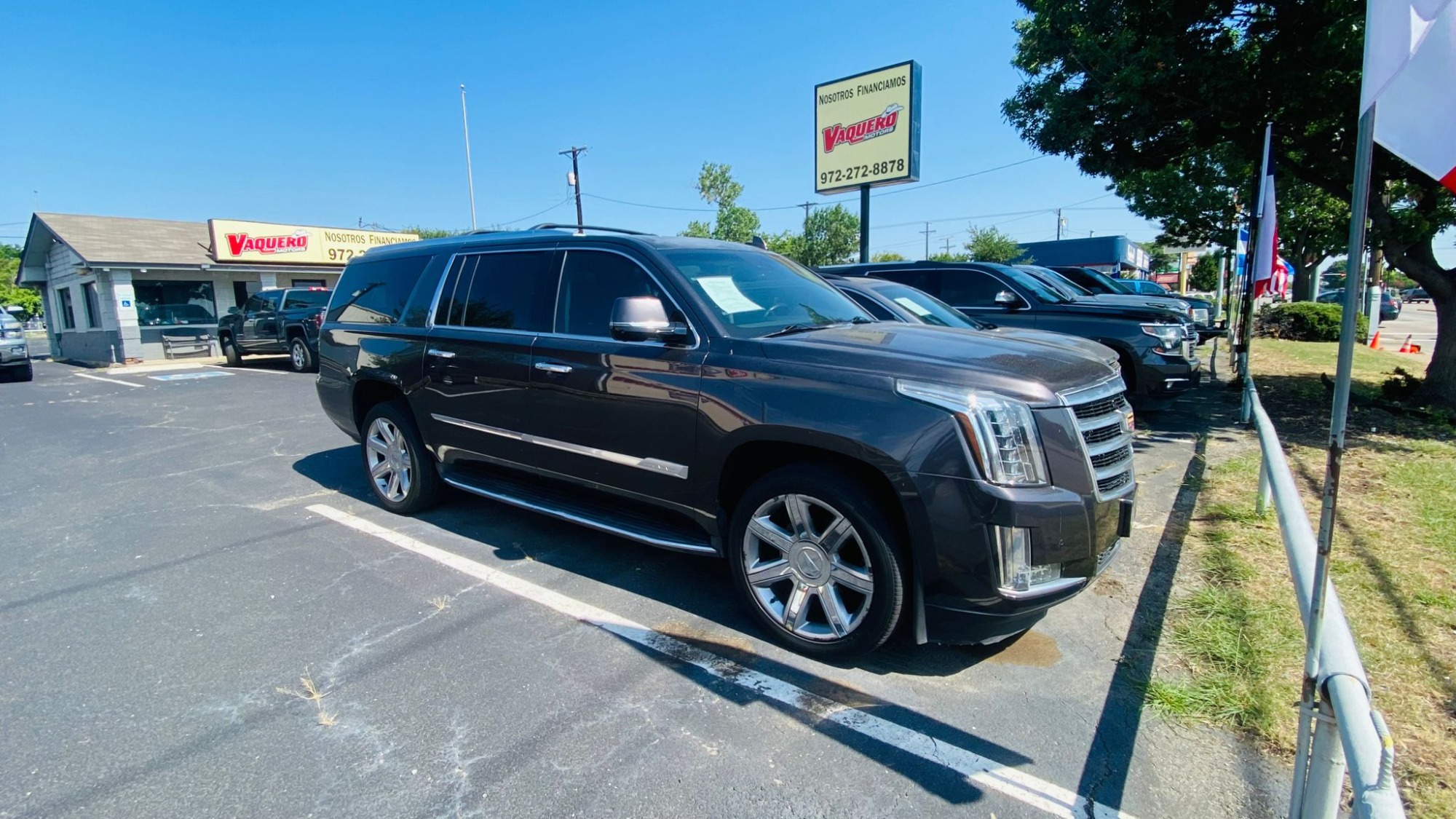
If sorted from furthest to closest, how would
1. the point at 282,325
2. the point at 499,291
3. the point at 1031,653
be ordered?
the point at 282,325, the point at 499,291, the point at 1031,653

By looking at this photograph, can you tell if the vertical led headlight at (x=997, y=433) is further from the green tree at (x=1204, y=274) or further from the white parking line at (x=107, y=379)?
the green tree at (x=1204, y=274)

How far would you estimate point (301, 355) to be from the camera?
16375 millimetres

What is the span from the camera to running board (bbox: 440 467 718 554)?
3.66m

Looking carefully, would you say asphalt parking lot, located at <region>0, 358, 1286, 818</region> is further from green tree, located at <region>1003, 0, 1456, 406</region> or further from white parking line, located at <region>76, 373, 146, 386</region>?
white parking line, located at <region>76, 373, 146, 386</region>

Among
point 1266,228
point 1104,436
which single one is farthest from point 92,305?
point 1266,228

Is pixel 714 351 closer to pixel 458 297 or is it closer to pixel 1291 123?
pixel 458 297

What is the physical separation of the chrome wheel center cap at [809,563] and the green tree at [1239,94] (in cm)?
732

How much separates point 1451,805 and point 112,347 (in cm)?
2714

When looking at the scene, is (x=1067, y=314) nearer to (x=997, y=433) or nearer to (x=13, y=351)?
(x=997, y=433)

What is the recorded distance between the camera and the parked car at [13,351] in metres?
16.0

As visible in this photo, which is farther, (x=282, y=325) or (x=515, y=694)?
(x=282, y=325)

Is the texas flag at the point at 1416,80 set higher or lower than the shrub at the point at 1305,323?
higher

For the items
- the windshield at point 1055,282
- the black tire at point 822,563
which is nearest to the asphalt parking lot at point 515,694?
the black tire at point 822,563

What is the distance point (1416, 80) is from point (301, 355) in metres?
18.4
